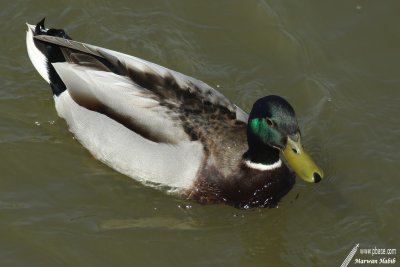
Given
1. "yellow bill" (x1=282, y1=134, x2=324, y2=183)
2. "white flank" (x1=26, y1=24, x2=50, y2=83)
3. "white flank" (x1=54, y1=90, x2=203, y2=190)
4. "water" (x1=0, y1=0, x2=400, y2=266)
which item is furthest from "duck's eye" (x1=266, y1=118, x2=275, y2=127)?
"white flank" (x1=26, y1=24, x2=50, y2=83)

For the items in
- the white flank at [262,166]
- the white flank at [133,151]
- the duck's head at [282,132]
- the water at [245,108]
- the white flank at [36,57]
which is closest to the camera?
the duck's head at [282,132]

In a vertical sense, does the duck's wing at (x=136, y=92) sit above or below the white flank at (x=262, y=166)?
above

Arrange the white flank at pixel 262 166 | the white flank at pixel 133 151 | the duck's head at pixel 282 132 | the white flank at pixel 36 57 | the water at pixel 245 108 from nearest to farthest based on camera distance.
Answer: the duck's head at pixel 282 132 < the water at pixel 245 108 < the white flank at pixel 133 151 < the white flank at pixel 262 166 < the white flank at pixel 36 57

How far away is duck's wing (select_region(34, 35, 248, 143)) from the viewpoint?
7.47 m

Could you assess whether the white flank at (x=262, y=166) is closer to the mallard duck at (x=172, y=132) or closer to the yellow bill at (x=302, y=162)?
the mallard duck at (x=172, y=132)

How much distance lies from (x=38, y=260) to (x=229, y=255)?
5.48 ft

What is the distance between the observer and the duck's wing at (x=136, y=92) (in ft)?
24.5

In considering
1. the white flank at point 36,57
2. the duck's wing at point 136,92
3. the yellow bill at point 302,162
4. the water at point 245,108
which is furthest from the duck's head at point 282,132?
the white flank at point 36,57

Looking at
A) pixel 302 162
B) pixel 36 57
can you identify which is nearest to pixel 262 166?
pixel 302 162

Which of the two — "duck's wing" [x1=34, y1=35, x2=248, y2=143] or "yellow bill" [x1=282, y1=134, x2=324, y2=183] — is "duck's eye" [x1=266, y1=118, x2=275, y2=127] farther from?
"duck's wing" [x1=34, y1=35, x2=248, y2=143]

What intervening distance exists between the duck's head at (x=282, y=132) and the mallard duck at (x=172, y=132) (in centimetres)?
2

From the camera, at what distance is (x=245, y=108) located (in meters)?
8.71

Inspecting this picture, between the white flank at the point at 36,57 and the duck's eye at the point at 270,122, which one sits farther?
the white flank at the point at 36,57

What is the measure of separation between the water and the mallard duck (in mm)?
238
